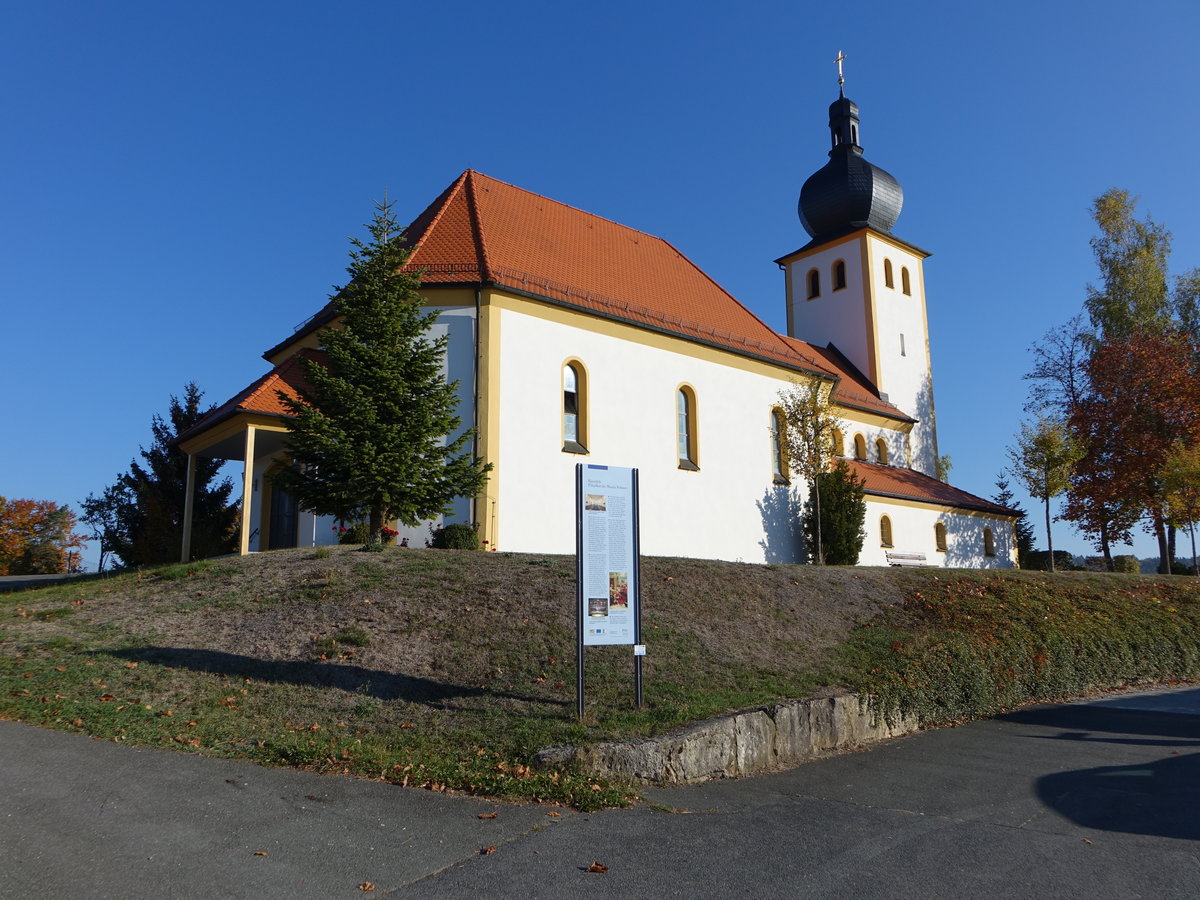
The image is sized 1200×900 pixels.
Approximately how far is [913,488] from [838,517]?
319 inches

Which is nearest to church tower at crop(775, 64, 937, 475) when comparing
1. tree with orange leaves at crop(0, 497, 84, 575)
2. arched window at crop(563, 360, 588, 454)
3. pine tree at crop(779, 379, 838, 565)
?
pine tree at crop(779, 379, 838, 565)

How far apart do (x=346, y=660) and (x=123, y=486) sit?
84.6 ft

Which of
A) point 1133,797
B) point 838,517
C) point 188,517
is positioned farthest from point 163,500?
point 1133,797

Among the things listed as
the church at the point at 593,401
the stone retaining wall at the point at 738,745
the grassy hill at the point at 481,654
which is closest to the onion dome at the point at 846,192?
the church at the point at 593,401

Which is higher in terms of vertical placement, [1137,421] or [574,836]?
[1137,421]

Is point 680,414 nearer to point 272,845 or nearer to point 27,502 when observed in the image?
point 272,845

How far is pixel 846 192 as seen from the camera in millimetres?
37812

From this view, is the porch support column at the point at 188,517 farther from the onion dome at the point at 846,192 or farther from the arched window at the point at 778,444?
the onion dome at the point at 846,192

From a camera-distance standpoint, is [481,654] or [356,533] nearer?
[481,654]

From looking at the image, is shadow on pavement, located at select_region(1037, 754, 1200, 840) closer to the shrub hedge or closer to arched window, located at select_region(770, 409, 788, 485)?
the shrub hedge

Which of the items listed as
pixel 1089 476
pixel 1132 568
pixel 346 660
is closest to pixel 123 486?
pixel 346 660

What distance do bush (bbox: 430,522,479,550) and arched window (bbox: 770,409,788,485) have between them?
35.0 feet

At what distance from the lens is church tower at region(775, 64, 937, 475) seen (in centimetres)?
3672

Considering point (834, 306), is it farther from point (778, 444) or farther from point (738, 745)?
point (738, 745)
